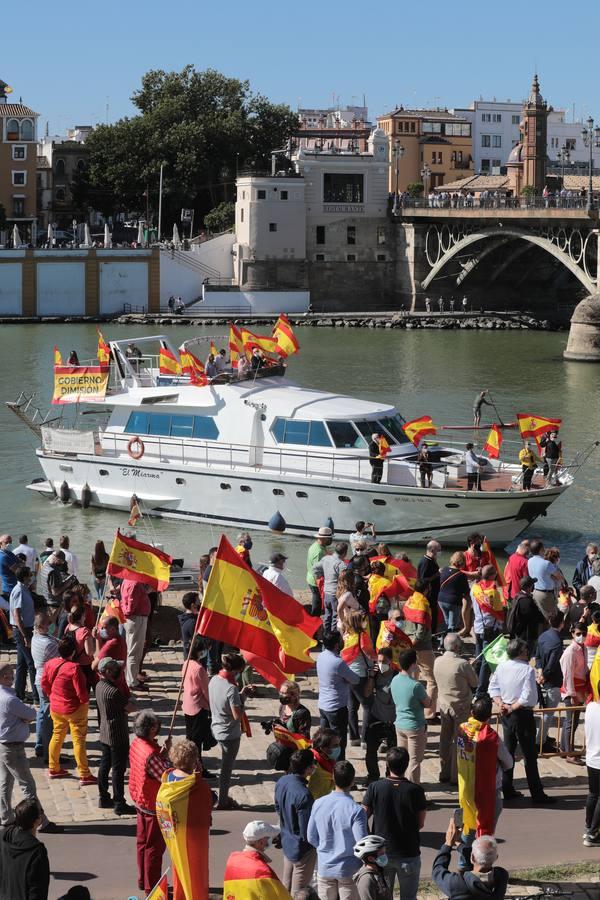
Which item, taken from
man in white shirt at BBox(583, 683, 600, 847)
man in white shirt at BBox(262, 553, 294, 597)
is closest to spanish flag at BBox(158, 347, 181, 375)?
man in white shirt at BBox(262, 553, 294, 597)

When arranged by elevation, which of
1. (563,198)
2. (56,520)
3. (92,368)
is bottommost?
(56,520)

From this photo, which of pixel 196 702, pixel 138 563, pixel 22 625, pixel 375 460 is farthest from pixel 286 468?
pixel 196 702

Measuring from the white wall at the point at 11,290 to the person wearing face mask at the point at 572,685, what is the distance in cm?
7388

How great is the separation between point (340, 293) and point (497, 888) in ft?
265

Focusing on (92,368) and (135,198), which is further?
(135,198)

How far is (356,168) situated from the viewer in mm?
87062

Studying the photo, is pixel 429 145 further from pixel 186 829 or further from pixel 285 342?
pixel 186 829

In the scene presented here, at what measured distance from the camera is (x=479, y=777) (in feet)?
33.8

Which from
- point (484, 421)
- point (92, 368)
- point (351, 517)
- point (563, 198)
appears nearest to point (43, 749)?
point (351, 517)

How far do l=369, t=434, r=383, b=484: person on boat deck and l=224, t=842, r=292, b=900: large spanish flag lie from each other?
57.1ft

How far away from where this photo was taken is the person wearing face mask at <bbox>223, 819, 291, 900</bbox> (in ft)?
26.9

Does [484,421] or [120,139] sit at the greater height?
[120,139]

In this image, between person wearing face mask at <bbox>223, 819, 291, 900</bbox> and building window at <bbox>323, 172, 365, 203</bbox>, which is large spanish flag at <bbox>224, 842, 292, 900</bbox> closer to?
person wearing face mask at <bbox>223, 819, 291, 900</bbox>

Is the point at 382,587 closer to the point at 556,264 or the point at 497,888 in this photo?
the point at 497,888
